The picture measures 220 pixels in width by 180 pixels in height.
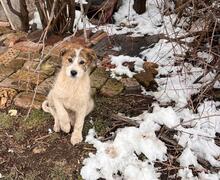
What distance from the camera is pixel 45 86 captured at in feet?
17.5

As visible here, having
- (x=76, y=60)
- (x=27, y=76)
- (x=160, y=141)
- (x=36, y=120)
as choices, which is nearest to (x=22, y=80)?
(x=27, y=76)

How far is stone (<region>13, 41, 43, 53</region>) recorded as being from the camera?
20.0ft

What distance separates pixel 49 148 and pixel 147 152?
1026 mm

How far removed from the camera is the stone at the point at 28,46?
240 inches

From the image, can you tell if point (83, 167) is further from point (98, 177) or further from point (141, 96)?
point (141, 96)

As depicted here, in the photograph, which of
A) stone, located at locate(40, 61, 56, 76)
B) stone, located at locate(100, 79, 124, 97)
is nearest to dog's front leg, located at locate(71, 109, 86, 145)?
stone, located at locate(100, 79, 124, 97)

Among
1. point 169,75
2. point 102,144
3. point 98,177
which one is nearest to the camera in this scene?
point 98,177

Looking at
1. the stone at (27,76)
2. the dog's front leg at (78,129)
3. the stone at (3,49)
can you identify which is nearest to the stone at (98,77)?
the stone at (27,76)

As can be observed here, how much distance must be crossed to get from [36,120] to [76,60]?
1.03 m

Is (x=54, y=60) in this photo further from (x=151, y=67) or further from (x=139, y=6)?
(x=139, y=6)

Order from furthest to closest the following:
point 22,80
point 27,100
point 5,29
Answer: point 5,29, point 22,80, point 27,100

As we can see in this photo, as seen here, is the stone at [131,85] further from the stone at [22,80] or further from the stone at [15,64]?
the stone at [15,64]

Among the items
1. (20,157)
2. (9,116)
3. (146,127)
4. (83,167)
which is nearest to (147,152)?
(146,127)

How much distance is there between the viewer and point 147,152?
14.1 ft
